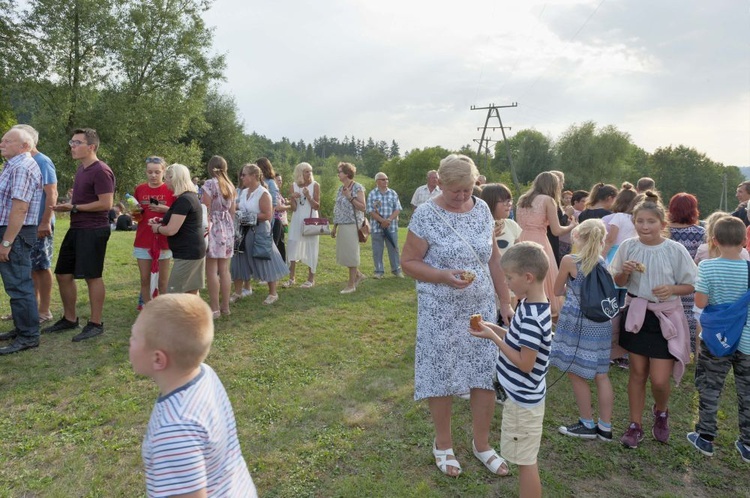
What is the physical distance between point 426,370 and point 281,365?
2.25 m

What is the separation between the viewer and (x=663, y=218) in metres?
3.77

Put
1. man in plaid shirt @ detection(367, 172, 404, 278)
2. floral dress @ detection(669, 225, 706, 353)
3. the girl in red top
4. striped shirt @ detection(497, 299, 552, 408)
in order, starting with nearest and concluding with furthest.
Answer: striped shirt @ detection(497, 299, 552, 408), floral dress @ detection(669, 225, 706, 353), the girl in red top, man in plaid shirt @ detection(367, 172, 404, 278)

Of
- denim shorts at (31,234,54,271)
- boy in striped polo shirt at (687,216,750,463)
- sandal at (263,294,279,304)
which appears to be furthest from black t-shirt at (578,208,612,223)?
denim shorts at (31,234,54,271)

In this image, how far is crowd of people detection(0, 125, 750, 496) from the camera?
8.72 feet

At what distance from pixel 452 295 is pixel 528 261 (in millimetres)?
648

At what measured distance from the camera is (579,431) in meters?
3.82

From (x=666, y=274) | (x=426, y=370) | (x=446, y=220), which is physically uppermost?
(x=446, y=220)

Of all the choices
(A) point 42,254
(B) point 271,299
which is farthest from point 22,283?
(B) point 271,299

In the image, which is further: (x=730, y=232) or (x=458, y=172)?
(x=730, y=232)

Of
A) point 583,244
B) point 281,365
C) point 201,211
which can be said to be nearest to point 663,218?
point 583,244

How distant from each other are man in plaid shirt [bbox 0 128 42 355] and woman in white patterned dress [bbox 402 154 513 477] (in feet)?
13.2

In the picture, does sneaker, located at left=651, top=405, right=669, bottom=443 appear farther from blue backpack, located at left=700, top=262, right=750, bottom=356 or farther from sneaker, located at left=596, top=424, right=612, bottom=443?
blue backpack, located at left=700, top=262, right=750, bottom=356

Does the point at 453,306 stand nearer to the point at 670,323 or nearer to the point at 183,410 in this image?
the point at 670,323

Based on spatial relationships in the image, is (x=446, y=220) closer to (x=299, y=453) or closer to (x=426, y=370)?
(x=426, y=370)
